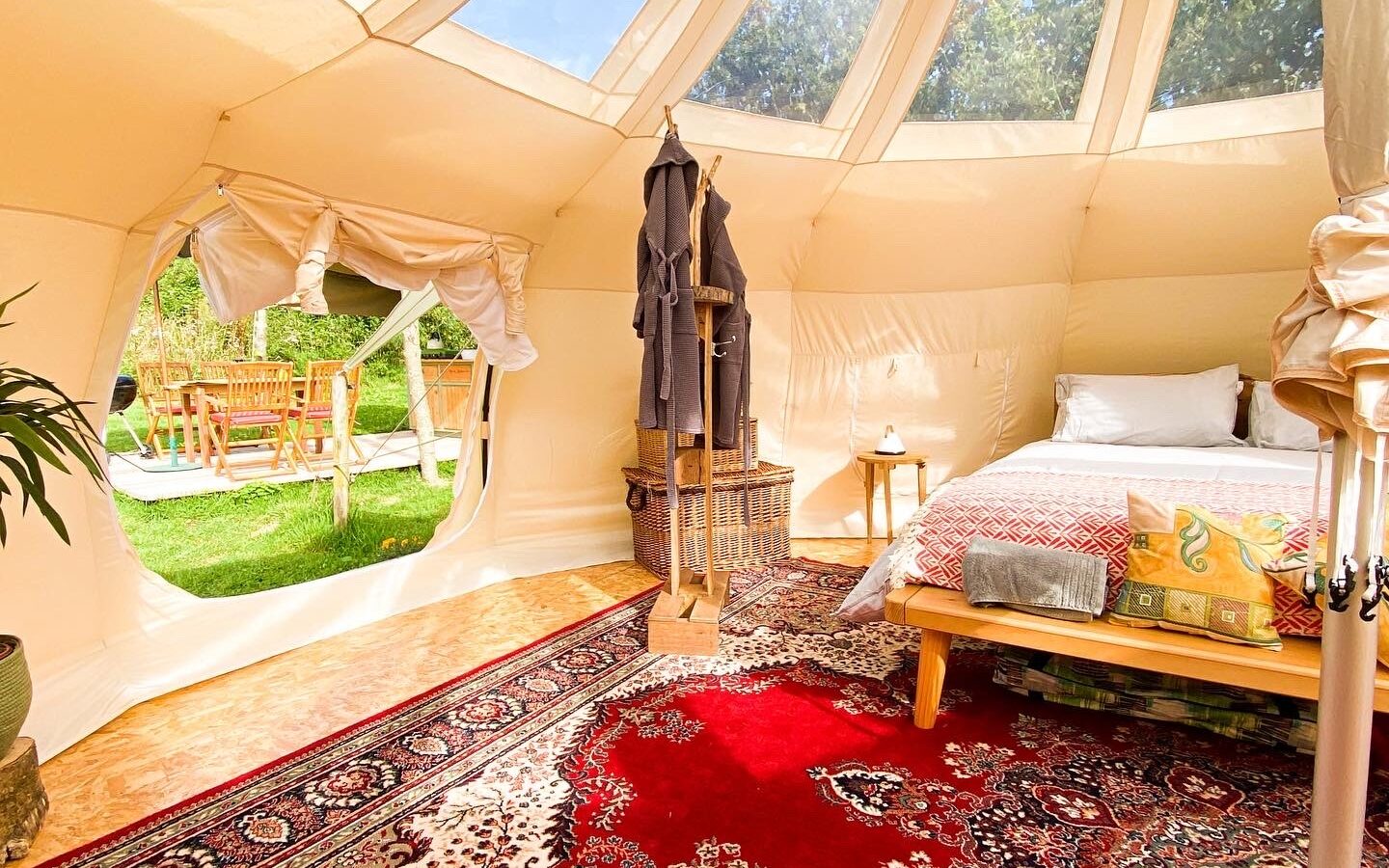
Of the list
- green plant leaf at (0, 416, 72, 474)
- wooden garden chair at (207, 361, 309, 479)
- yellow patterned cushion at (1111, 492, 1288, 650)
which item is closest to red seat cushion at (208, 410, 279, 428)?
wooden garden chair at (207, 361, 309, 479)

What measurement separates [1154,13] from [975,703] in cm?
304

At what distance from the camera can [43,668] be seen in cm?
215

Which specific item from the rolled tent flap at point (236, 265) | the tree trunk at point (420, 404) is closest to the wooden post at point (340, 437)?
the rolled tent flap at point (236, 265)

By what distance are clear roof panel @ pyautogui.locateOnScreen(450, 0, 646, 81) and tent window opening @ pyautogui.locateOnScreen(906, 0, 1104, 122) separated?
1.56 m

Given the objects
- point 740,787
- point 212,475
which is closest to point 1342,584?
point 740,787

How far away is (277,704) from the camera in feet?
7.99

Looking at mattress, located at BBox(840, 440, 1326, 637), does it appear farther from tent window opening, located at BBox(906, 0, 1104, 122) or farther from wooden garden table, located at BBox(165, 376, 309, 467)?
wooden garden table, located at BBox(165, 376, 309, 467)

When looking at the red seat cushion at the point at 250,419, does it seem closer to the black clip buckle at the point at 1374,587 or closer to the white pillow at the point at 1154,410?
the white pillow at the point at 1154,410

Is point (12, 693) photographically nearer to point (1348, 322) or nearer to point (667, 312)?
point (667, 312)

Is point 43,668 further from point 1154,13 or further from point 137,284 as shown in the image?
point 1154,13

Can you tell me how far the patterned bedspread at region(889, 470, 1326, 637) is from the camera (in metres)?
2.29

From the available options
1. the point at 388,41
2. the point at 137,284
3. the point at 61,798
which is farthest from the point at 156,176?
the point at 61,798

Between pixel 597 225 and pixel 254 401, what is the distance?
116 inches

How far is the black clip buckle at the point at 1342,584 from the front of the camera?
88 centimetres
